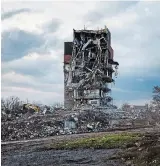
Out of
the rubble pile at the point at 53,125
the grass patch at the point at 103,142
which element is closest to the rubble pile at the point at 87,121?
the rubble pile at the point at 53,125

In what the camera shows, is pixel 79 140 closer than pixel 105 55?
Yes

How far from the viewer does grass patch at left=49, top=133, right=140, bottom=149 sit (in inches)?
262

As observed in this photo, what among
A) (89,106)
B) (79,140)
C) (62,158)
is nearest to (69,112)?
(89,106)

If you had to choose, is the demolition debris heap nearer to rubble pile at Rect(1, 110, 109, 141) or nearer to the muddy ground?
rubble pile at Rect(1, 110, 109, 141)

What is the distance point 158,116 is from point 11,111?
2697 mm

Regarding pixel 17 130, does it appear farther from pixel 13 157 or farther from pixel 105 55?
pixel 105 55

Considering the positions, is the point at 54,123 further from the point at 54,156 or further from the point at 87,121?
the point at 54,156

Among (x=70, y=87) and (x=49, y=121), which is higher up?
(x=70, y=87)

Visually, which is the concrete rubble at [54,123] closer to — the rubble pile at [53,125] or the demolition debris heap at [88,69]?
the rubble pile at [53,125]

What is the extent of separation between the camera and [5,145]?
23.2 ft

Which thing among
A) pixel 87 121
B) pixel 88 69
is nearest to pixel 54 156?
pixel 87 121

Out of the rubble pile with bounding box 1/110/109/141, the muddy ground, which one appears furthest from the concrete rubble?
the muddy ground

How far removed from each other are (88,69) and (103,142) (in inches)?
69.0

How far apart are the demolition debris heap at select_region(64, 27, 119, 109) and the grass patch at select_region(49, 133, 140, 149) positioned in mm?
660
